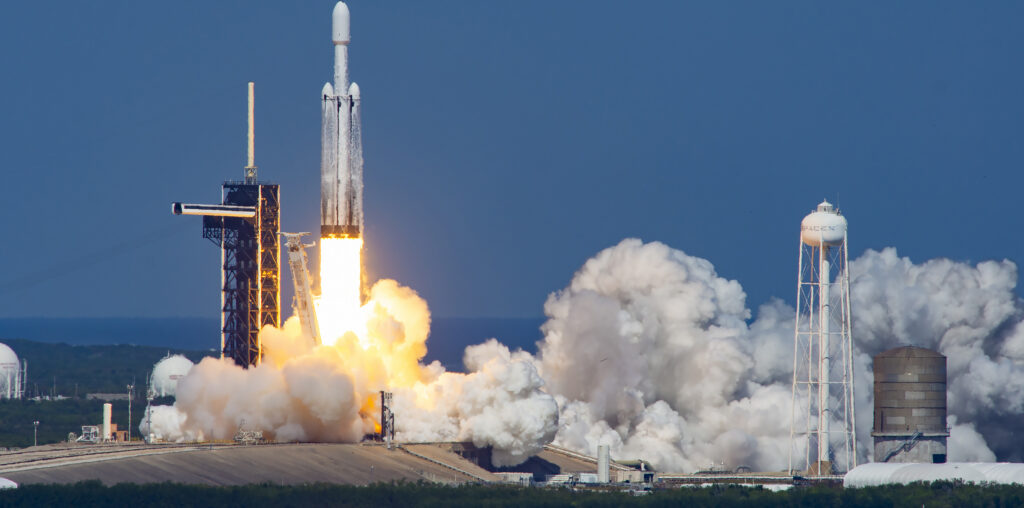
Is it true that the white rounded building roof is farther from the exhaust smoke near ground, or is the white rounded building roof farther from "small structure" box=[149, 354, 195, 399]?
"small structure" box=[149, 354, 195, 399]

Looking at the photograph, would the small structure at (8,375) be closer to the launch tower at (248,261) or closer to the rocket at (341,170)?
the launch tower at (248,261)

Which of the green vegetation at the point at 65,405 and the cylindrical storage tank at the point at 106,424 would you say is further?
the green vegetation at the point at 65,405

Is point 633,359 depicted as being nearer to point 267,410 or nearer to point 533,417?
point 533,417

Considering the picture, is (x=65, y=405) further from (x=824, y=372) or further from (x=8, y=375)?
(x=824, y=372)

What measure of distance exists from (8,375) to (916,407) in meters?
79.9

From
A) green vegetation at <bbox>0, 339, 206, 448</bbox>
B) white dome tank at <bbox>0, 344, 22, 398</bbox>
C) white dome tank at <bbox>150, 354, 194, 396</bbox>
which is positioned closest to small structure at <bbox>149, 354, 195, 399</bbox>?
white dome tank at <bbox>150, 354, 194, 396</bbox>

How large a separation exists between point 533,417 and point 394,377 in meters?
7.19

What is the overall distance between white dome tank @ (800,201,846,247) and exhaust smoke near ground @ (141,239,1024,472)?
519 inches

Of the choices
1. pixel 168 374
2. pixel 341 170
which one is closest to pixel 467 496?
pixel 341 170

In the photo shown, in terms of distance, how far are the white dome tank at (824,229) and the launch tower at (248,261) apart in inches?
1028

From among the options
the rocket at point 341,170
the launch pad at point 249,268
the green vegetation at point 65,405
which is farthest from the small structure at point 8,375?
the rocket at point 341,170

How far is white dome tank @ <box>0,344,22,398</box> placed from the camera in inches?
5753

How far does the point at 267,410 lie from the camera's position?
8600cm

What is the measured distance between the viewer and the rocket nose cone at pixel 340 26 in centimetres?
8831
